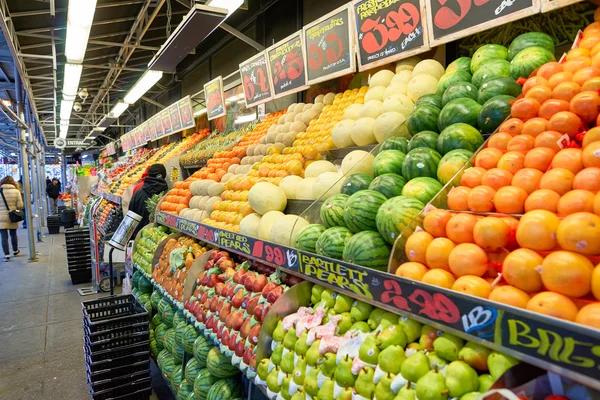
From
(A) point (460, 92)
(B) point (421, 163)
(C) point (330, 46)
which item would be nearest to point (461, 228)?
(B) point (421, 163)

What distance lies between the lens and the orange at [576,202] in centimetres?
121

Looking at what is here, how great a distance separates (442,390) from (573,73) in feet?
5.00

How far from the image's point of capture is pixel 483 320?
1.11 m

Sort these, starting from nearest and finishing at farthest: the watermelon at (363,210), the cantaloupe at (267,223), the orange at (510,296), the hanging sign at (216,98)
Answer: the orange at (510,296) < the watermelon at (363,210) < the cantaloupe at (267,223) < the hanging sign at (216,98)

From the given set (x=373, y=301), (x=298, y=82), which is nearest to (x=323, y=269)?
(x=373, y=301)

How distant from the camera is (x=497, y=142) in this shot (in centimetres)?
179

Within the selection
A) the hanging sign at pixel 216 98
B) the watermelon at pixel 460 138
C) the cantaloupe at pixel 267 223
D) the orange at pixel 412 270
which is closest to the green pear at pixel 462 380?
the orange at pixel 412 270

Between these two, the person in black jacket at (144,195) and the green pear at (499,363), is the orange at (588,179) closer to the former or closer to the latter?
the green pear at (499,363)

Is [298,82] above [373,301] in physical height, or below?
above

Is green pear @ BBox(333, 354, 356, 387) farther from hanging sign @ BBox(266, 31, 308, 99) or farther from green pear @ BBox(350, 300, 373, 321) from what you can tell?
hanging sign @ BBox(266, 31, 308, 99)

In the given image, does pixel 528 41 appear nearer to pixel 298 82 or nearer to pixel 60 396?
pixel 298 82

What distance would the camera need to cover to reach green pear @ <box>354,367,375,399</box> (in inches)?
60.7

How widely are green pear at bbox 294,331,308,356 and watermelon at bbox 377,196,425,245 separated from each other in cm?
63

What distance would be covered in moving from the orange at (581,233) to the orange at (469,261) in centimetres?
25
